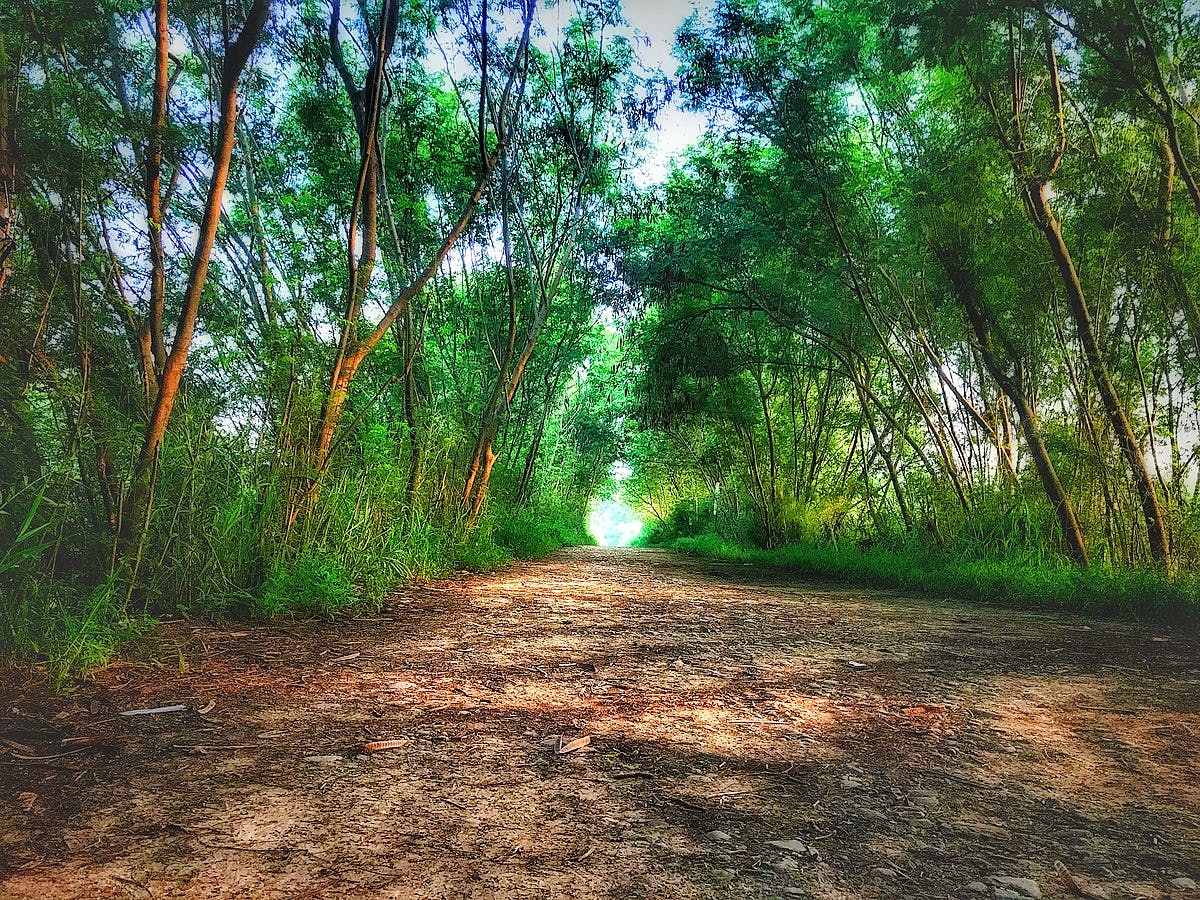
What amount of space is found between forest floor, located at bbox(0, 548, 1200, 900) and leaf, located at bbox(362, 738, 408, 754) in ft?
0.07

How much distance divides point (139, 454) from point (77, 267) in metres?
0.98

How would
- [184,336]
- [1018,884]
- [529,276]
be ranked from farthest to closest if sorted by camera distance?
1. [529,276]
2. [184,336]
3. [1018,884]

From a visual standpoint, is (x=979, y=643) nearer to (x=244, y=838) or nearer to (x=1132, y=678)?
(x=1132, y=678)

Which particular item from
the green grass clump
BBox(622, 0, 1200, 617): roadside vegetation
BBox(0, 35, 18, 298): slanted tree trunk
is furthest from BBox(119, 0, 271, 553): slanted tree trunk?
A: BBox(622, 0, 1200, 617): roadside vegetation

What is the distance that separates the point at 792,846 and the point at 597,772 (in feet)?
1.94

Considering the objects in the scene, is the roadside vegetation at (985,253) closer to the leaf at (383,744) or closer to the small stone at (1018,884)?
the small stone at (1018,884)

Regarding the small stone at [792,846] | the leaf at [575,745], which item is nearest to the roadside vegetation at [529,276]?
the leaf at [575,745]

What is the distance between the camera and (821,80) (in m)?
6.49

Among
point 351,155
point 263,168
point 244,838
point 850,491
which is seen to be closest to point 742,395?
point 850,491

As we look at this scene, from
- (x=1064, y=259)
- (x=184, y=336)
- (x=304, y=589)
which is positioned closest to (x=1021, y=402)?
(x=1064, y=259)

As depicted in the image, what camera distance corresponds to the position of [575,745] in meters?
1.94

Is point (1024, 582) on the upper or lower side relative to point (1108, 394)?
lower

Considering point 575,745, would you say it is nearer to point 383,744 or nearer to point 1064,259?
point 383,744

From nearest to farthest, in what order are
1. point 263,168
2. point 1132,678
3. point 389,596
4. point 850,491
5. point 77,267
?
point 1132,678 → point 77,267 → point 389,596 → point 263,168 → point 850,491
